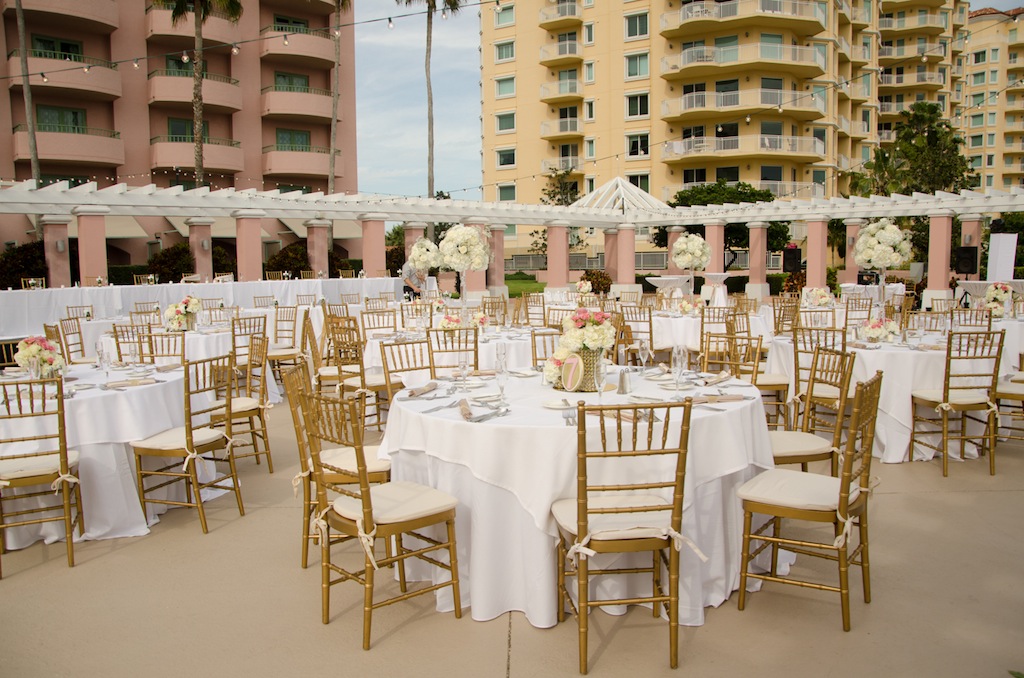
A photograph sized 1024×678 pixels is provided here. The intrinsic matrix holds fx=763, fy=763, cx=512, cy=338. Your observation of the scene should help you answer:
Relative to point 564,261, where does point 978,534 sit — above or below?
below

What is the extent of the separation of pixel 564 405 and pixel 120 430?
9.91 feet

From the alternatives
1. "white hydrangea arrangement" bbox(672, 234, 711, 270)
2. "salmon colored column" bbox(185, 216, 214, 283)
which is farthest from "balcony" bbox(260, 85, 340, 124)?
"white hydrangea arrangement" bbox(672, 234, 711, 270)

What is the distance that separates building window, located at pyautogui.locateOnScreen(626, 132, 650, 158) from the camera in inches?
1439

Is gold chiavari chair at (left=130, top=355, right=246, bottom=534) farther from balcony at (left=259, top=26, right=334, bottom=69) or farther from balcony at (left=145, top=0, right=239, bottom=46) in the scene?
balcony at (left=259, top=26, right=334, bottom=69)

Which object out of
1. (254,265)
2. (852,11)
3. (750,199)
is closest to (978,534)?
(254,265)

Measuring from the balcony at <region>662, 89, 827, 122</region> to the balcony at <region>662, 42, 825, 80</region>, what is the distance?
102 cm

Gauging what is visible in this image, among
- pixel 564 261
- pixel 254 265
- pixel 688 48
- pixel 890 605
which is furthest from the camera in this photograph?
pixel 688 48

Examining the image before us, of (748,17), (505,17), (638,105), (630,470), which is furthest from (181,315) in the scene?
(505,17)

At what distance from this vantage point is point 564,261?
24375mm

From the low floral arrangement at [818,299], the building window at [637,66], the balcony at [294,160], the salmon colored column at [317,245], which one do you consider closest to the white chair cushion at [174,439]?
the low floral arrangement at [818,299]

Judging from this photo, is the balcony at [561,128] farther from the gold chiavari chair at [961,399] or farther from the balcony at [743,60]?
the gold chiavari chair at [961,399]

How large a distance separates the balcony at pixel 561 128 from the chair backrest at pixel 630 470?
117ft

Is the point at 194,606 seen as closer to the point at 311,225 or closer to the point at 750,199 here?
the point at 311,225

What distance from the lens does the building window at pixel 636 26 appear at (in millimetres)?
35969
